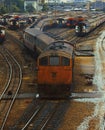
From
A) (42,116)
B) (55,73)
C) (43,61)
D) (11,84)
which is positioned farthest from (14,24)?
(42,116)

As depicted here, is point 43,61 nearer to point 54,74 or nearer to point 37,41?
point 54,74

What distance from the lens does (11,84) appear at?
25.7 m

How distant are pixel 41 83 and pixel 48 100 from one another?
1.02 metres

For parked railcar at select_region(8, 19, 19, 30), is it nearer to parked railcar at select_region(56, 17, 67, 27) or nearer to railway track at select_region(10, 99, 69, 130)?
parked railcar at select_region(56, 17, 67, 27)

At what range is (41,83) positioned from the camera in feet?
71.2

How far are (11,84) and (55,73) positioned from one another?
512 centimetres

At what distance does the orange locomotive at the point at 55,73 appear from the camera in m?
21.5

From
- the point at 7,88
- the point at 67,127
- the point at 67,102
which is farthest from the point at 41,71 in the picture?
the point at 67,127

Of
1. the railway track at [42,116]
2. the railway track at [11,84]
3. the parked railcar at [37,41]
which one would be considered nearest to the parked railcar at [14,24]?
the parked railcar at [37,41]

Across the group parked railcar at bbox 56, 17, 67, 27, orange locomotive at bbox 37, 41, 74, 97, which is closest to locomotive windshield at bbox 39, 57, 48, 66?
orange locomotive at bbox 37, 41, 74, 97

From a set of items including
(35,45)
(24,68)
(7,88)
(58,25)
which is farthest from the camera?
(58,25)

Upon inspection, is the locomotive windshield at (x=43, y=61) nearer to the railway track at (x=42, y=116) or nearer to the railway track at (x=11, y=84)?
the railway track at (x=42, y=116)

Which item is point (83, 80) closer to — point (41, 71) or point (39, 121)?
point (41, 71)

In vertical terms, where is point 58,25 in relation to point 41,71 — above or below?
below
